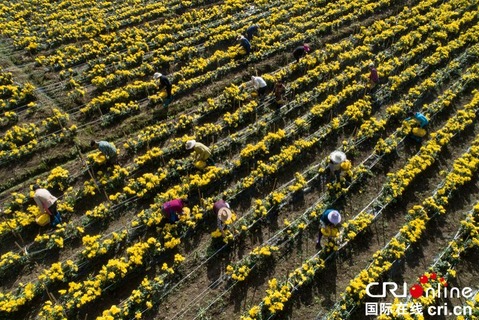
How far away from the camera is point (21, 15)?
15680 mm

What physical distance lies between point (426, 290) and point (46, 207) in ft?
28.6

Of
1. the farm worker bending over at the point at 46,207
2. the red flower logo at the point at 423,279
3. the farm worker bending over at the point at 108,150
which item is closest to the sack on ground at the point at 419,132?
the red flower logo at the point at 423,279

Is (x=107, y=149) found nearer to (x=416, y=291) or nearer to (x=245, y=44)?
(x=245, y=44)

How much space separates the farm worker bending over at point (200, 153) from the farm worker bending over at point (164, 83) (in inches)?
112

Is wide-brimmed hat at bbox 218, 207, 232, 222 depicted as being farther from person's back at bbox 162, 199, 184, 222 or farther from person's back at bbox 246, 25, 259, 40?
person's back at bbox 246, 25, 259, 40

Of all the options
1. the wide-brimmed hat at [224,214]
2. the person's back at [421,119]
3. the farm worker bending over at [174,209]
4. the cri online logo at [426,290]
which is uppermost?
the farm worker bending over at [174,209]

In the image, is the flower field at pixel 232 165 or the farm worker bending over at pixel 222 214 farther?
the farm worker bending over at pixel 222 214

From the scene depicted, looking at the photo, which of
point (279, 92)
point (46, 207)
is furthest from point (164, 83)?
point (46, 207)

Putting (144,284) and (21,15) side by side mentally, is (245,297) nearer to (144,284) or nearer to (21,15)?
(144,284)

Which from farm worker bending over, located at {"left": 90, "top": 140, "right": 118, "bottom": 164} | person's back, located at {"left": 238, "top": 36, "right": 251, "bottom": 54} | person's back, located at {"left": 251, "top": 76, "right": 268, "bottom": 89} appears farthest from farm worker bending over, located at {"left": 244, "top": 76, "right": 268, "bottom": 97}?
farm worker bending over, located at {"left": 90, "top": 140, "right": 118, "bottom": 164}

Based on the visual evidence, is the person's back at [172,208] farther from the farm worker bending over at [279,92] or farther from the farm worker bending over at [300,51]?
the farm worker bending over at [300,51]

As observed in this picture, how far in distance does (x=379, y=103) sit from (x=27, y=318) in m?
11.5

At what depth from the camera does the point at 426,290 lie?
25.9 feet

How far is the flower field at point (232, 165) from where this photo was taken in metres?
7.91
